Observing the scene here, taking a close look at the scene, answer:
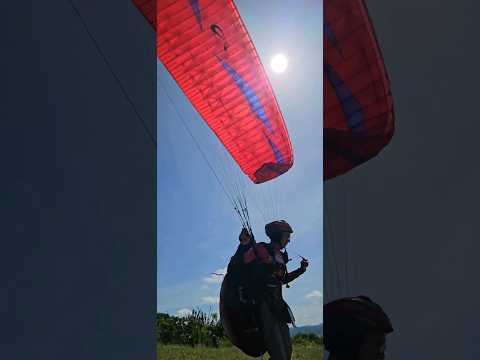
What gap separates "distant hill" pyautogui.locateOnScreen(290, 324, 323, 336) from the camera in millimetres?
2562

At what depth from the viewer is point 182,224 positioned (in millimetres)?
2721

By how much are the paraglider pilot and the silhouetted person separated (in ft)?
0.82

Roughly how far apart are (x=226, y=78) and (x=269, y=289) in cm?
118

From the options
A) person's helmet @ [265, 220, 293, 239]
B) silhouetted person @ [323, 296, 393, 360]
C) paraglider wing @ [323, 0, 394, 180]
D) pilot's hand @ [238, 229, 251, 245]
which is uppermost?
paraglider wing @ [323, 0, 394, 180]

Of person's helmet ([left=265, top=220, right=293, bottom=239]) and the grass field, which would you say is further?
person's helmet ([left=265, top=220, right=293, bottom=239])

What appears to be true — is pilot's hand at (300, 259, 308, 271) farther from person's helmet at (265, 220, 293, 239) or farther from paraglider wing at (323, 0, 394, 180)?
paraglider wing at (323, 0, 394, 180)

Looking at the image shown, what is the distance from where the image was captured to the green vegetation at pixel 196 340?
103 inches

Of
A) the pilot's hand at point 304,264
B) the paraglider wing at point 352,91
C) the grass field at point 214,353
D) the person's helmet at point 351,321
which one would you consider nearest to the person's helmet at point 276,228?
the pilot's hand at point 304,264

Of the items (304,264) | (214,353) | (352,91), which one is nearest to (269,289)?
(304,264)

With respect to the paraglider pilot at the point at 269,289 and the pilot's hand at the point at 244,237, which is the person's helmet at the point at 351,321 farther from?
the pilot's hand at the point at 244,237

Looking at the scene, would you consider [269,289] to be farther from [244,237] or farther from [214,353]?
[214,353]

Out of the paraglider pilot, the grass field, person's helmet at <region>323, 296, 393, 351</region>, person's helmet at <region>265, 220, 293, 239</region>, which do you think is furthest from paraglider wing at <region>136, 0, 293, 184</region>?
the grass field
